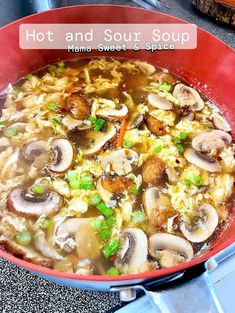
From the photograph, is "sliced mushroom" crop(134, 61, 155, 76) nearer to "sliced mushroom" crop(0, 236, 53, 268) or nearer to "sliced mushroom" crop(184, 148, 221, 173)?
"sliced mushroom" crop(184, 148, 221, 173)

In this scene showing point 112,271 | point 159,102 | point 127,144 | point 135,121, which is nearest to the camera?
point 112,271

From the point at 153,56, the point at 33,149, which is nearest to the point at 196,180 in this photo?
the point at 33,149

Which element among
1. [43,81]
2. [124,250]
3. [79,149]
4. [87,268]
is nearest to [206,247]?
[124,250]

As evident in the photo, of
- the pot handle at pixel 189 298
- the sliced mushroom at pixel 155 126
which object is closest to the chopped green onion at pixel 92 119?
the sliced mushroom at pixel 155 126

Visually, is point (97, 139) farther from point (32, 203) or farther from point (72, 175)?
point (32, 203)

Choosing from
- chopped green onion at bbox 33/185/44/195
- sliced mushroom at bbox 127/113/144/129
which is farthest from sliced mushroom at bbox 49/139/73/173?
sliced mushroom at bbox 127/113/144/129

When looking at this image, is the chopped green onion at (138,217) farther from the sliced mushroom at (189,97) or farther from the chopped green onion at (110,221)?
the sliced mushroom at (189,97)
